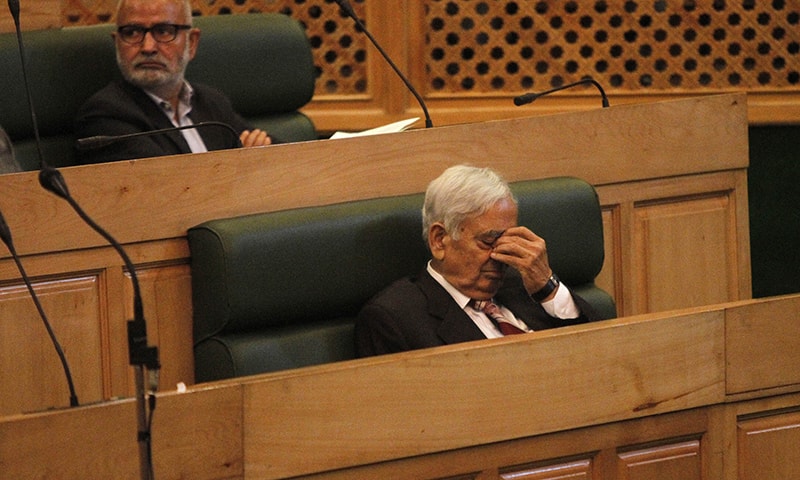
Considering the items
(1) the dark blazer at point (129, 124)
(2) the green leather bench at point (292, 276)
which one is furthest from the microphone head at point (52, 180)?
(1) the dark blazer at point (129, 124)

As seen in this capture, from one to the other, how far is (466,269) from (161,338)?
0.64 meters

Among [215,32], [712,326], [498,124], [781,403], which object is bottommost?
[781,403]

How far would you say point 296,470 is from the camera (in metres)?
1.84

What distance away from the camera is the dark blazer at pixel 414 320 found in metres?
2.74

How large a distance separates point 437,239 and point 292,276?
326mm

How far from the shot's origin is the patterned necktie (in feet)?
9.53

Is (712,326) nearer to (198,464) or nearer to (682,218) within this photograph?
(198,464)

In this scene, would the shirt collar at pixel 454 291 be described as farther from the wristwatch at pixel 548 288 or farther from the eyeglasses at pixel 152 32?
the eyeglasses at pixel 152 32

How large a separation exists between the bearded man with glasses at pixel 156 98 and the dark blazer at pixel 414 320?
860 millimetres

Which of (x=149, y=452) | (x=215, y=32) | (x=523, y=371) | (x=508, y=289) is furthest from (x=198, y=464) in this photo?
(x=215, y=32)

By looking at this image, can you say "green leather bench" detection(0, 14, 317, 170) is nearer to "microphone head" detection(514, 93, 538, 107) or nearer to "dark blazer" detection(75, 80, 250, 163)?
"dark blazer" detection(75, 80, 250, 163)

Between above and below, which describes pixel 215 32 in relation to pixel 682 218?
above

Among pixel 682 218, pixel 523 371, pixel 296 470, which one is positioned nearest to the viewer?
pixel 296 470

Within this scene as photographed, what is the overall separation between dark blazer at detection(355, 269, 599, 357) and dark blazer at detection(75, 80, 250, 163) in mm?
770
